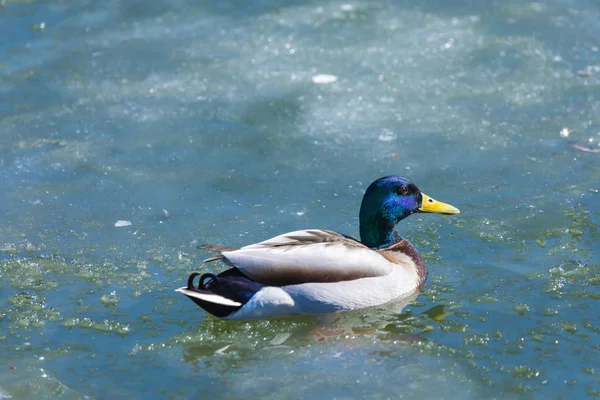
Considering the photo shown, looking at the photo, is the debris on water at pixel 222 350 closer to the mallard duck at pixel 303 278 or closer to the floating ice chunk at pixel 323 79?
the mallard duck at pixel 303 278

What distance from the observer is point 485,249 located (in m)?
6.59

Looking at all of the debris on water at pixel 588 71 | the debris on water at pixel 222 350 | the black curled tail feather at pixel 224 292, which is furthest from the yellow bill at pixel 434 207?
the debris on water at pixel 588 71

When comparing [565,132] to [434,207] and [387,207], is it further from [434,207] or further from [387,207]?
[387,207]

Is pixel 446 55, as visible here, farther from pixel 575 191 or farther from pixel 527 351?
pixel 527 351

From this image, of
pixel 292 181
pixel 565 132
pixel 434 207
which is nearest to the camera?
pixel 434 207

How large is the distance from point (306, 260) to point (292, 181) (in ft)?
6.53

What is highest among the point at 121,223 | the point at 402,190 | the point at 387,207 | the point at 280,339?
the point at 402,190

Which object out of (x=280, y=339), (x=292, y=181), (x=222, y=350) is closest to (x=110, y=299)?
(x=222, y=350)

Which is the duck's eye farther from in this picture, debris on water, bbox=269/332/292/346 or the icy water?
debris on water, bbox=269/332/292/346

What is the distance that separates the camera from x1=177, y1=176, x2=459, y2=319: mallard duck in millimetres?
5652

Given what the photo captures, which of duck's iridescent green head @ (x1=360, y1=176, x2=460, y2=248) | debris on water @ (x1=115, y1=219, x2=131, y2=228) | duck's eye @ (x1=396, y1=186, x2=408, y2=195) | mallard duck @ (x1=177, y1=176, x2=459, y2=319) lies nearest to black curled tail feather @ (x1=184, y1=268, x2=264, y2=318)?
mallard duck @ (x1=177, y1=176, x2=459, y2=319)

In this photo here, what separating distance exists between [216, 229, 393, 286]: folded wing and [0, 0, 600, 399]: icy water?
0.87ft

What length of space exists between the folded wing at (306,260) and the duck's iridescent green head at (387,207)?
1.34 ft

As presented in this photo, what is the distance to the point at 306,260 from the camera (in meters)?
5.76
